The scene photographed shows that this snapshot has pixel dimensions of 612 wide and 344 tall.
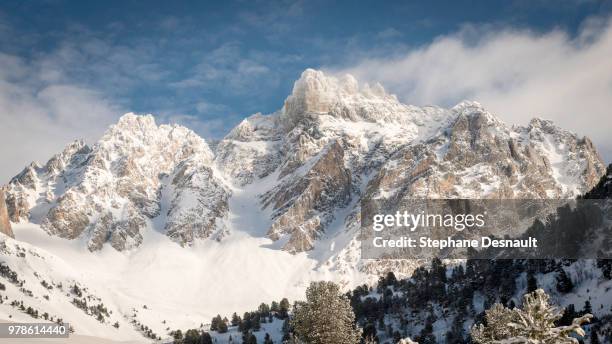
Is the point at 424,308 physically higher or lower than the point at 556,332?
higher

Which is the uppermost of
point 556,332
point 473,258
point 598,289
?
point 473,258

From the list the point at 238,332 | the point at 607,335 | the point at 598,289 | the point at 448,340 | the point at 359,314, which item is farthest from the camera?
the point at 238,332

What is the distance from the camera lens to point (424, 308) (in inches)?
6447

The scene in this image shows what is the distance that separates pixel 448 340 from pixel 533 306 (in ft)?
377

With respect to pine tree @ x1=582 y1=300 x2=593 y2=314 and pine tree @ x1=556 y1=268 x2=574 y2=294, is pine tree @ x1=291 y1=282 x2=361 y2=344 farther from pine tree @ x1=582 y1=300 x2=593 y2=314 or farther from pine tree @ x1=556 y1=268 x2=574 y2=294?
pine tree @ x1=556 y1=268 x2=574 y2=294

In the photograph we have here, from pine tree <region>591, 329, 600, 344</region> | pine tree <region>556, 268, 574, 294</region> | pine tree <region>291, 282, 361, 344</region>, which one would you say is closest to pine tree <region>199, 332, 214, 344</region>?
pine tree <region>556, 268, 574, 294</region>

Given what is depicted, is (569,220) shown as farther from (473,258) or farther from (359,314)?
(359,314)

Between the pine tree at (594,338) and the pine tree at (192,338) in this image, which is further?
the pine tree at (192,338)

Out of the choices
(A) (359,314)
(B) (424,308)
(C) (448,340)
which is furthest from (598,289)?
(A) (359,314)

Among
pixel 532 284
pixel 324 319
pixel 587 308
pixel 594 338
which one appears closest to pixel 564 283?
pixel 532 284

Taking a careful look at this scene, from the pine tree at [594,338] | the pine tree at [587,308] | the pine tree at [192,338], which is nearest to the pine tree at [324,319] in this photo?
the pine tree at [594,338]

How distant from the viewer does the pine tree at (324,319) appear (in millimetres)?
50750

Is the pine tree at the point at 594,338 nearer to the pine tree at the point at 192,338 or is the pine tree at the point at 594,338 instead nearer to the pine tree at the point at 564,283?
the pine tree at the point at 564,283

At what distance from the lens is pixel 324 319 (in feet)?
168
